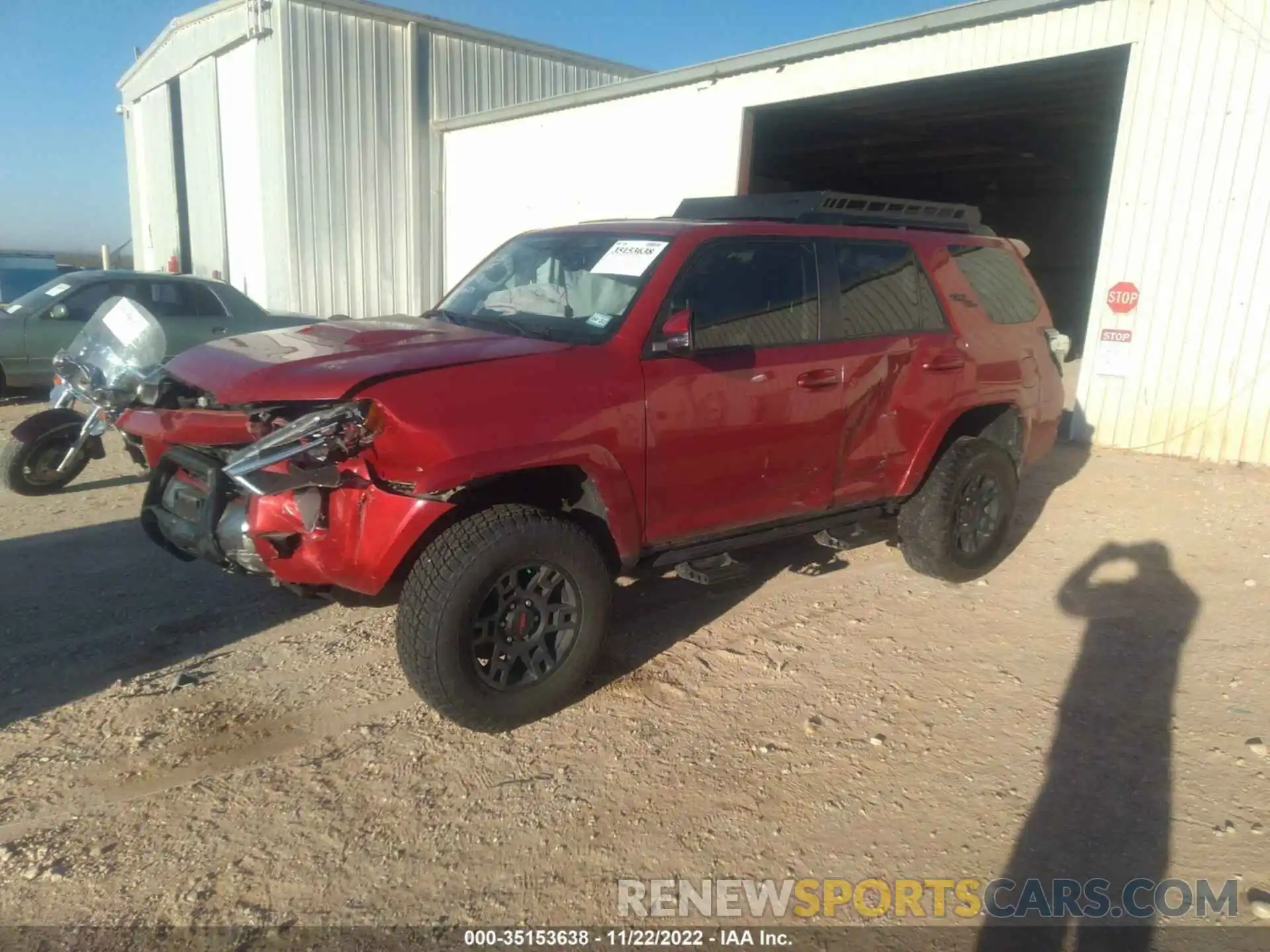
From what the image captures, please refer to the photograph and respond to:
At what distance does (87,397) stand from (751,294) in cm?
408

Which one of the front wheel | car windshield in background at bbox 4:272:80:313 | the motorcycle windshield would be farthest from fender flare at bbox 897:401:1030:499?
car windshield in background at bbox 4:272:80:313

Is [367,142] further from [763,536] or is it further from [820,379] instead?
[763,536]

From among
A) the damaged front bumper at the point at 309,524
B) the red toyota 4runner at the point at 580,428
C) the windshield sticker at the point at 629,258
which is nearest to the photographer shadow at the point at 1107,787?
the red toyota 4runner at the point at 580,428

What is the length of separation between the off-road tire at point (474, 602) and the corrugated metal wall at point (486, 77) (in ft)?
47.3

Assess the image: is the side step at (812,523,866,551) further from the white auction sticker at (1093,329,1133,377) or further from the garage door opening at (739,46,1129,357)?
the garage door opening at (739,46,1129,357)

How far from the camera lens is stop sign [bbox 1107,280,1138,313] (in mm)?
8195

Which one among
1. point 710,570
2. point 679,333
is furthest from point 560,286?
point 710,570

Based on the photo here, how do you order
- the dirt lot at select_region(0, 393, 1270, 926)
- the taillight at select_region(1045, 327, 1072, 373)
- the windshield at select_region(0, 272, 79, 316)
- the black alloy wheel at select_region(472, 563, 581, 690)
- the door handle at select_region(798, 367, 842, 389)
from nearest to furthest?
1. the dirt lot at select_region(0, 393, 1270, 926)
2. the black alloy wheel at select_region(472, 563, 581, 690)
3. the door handle at select_region(798, 367, 842, 389)
4. the taillight at select_region(1045, 327, 1072, 373)
5. the windshield at select_region(0, 272, 79, 316)

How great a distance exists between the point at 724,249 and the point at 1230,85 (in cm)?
615

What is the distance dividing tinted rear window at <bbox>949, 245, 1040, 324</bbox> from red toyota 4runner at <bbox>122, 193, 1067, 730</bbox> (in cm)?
5

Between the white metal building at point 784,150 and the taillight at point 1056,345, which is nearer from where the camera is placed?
the taillight at point 1056,345

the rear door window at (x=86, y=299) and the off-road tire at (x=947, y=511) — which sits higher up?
the rear door window at (x=86, y=299)

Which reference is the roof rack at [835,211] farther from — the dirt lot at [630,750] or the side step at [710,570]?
the dirt lot at [630,750]

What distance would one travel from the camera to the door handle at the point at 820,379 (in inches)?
161
